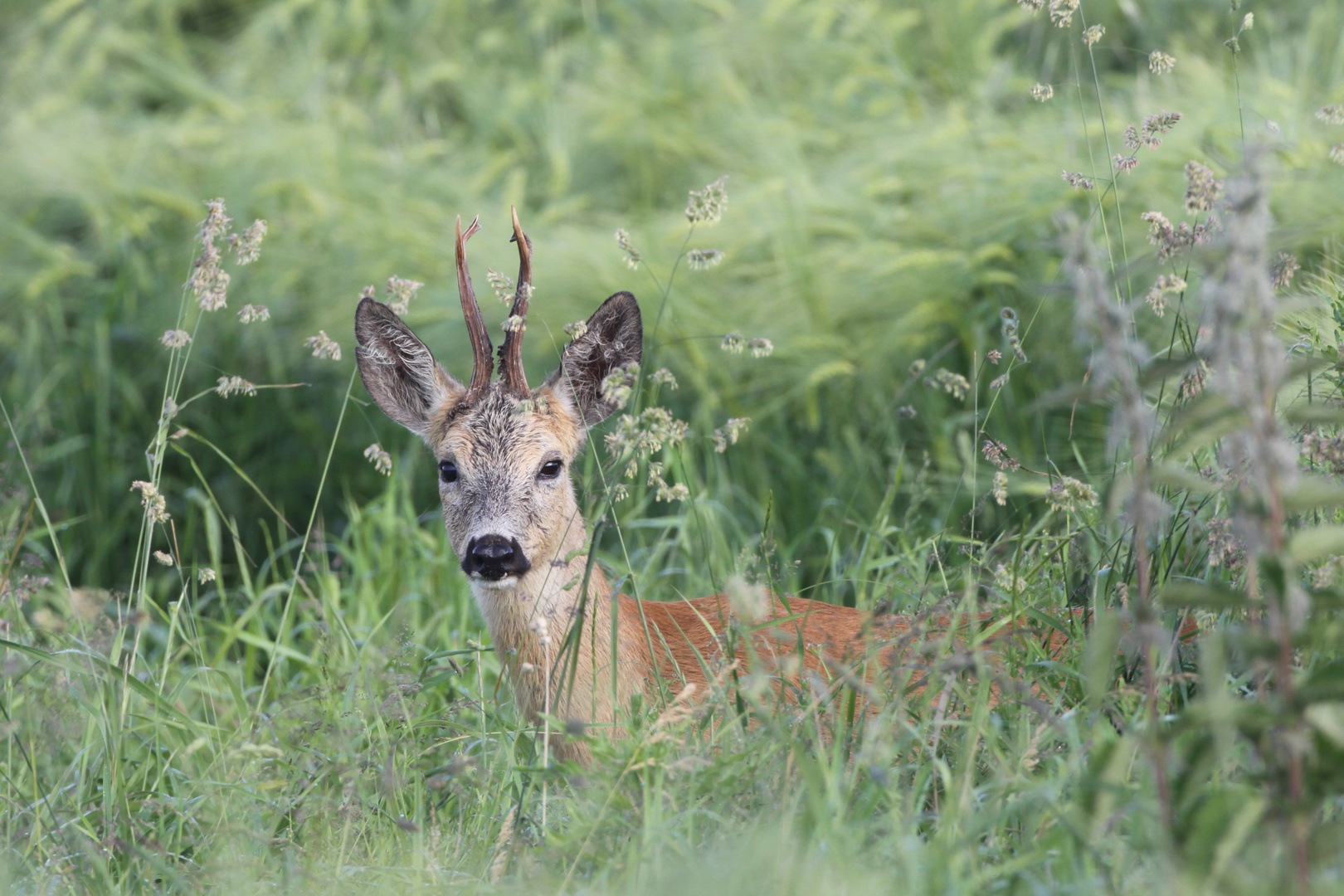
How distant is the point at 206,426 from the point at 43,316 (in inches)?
36.9

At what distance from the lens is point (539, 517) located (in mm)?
2906

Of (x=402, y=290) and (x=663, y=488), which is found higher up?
(x=402, y=290)

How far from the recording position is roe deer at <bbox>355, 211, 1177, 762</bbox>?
275cm

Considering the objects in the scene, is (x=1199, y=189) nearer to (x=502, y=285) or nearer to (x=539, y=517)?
(x=502, y=285)

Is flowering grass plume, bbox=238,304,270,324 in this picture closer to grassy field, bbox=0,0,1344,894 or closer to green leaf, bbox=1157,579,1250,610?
grassy field, bbox=0,0,1344,894

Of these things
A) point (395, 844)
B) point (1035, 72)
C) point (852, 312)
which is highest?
point (1035, 72)

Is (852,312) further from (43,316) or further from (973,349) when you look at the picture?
(43,316)

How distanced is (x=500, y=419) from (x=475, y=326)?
22 centimetres

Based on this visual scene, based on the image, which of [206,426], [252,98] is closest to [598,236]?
[206,426]

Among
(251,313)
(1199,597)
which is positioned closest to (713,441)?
(251,313)

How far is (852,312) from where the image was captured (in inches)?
186

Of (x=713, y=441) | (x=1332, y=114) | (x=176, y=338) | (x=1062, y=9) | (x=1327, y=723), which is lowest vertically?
(x=713, y=441)

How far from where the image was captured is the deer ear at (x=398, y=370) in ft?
10.2

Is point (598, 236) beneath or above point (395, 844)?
above
